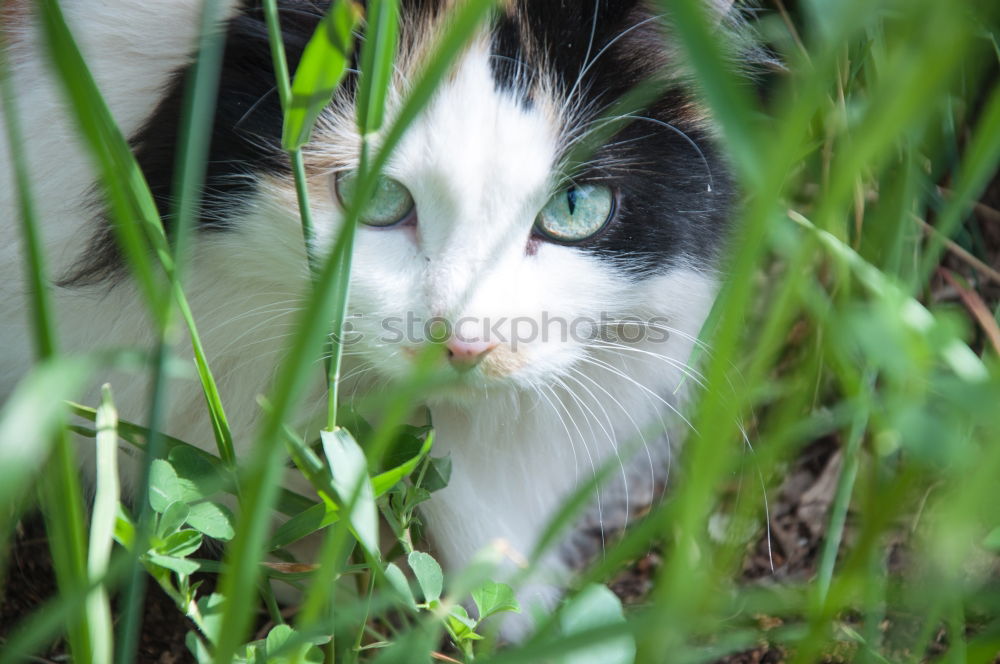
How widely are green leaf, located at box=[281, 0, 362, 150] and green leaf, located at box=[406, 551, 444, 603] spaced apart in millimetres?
377

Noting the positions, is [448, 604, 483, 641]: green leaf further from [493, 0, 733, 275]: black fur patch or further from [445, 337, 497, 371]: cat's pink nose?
[493, 0, 733, 275]: black fur patch

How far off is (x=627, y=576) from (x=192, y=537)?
3.19 feet

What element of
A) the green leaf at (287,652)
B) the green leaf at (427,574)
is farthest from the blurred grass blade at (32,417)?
the green leaf at (427,574)

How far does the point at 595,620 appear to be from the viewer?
2.31 ft

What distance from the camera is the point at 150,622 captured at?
53.5 inches

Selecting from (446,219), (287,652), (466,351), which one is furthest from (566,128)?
(287,652)

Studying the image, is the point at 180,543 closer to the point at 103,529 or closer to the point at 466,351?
the point at 103,529

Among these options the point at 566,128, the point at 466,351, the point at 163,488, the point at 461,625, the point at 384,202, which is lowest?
the point at 461,625

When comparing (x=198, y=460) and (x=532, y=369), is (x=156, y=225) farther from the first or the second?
(x=532, y=369)

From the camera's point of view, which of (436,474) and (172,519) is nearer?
(172,519)

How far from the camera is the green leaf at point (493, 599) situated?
0.88m

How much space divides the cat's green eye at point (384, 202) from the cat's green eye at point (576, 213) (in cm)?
15

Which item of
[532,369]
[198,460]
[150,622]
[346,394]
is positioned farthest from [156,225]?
[150,622]

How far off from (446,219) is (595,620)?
0.44m
